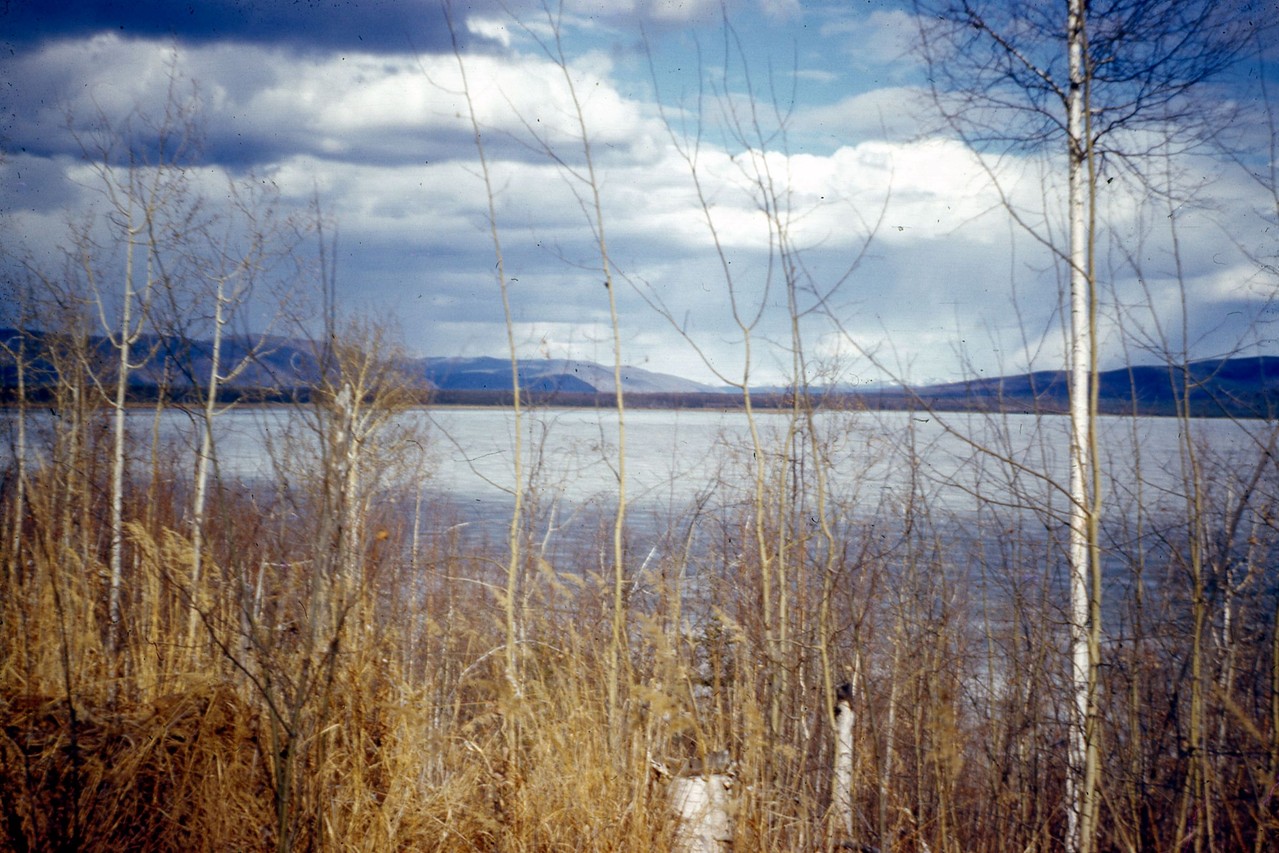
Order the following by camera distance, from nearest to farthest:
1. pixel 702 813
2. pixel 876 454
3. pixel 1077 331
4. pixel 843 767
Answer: pixel 702 813 < pixel 843 767 < pixel 1077 331 < pixel 876 454

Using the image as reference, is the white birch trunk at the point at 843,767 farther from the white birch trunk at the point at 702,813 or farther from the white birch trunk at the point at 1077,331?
the white birch trunk at the point at 1077,331

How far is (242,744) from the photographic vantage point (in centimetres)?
387

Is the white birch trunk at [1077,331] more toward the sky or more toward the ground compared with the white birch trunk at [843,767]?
more toward the sky

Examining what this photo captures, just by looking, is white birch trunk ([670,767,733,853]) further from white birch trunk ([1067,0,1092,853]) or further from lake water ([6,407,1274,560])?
white birch trunk ([1067,0,1092,853])

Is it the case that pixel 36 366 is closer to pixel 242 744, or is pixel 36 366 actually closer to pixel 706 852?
pixel 242 744

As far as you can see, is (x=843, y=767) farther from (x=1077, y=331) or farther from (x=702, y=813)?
(x=1077, y=331)

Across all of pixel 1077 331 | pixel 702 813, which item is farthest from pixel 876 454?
pixel 702 813

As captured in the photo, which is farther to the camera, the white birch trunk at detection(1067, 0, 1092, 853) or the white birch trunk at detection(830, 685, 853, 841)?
the white birch trunk at detection(1067, 0, 1092, 853)

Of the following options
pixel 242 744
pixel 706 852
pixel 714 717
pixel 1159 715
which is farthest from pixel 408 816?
pixel 1159 715

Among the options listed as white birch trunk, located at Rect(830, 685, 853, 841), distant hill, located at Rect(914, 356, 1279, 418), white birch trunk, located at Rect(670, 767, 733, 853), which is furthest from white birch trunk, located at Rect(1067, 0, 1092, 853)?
white birch trunk, located at Rect(670, 767, 733, 853)

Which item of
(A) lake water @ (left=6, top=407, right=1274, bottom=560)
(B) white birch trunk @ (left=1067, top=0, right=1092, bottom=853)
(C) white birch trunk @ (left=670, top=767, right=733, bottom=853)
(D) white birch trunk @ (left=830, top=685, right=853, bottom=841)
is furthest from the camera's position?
(B) white birch trunk @ (left=1067, top=0, right=1092, bottom=853)

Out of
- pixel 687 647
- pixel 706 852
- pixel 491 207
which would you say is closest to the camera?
pixel 706 852

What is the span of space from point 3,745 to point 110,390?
9.20 meters

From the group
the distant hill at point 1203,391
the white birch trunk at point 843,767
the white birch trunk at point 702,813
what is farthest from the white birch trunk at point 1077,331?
the white birch trunk at point 702,813
